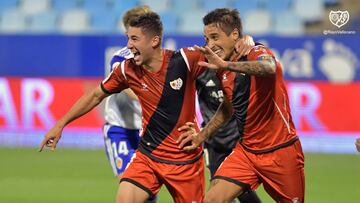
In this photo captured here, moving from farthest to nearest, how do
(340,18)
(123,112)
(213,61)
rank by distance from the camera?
(340,18) < (123,112) < (213,61)

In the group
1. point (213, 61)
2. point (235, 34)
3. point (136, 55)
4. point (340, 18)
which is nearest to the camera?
point (213, 61)

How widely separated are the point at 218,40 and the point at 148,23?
0.61 metres

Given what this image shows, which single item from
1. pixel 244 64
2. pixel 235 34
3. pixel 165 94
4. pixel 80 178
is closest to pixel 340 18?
pixel 80 178

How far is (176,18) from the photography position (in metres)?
18.5

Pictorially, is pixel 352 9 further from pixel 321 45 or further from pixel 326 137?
pixel 326 137

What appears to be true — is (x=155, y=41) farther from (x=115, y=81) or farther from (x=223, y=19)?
(x=223, y=19)

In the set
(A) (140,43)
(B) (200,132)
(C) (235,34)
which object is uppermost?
(C) (235,34)

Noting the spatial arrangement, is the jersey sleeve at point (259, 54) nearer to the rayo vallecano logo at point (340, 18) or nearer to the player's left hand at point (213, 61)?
the player's left hand at point (213, 61)

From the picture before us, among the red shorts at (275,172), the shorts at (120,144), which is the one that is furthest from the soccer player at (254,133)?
the shorts at (120,144)

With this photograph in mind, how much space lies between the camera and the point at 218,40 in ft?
22.8

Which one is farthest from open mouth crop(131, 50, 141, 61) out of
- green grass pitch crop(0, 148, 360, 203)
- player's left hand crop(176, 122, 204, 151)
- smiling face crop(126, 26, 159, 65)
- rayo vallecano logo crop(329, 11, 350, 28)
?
rayo vallecano logo crop(329, 11, 350, 28)

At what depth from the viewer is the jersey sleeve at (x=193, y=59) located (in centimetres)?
699

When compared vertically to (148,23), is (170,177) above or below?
below

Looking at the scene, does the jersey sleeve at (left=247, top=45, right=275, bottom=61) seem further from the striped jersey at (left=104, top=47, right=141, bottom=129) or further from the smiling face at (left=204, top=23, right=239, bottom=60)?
the striped jersey at (left=104, top=47, right=141, bottom=129)
